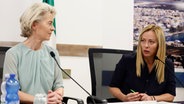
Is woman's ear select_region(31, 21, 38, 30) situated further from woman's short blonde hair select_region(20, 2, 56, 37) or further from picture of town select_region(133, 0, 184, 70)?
picture of town select_region(133, 0, 184, 70)

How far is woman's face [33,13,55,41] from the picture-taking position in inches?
78.2

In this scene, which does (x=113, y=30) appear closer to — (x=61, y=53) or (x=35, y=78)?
(x=61, y=53)

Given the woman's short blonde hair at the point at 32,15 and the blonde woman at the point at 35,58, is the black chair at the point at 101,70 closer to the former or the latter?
the blonde woman at the point at 35,58

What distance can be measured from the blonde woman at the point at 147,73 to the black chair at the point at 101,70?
0.05 m

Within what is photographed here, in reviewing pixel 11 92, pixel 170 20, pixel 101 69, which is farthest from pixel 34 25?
pixel 170 20

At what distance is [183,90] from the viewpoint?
3.12 meters

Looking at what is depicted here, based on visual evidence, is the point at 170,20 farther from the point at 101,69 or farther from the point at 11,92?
the point at 11,92

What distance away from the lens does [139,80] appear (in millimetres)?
2172

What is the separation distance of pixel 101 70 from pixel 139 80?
29cm

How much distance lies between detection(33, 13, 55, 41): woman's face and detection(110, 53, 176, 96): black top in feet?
1.97

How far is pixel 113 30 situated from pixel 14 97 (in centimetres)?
181

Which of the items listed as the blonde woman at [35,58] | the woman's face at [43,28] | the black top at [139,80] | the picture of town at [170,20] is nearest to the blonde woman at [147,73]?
the black top at [139,80]

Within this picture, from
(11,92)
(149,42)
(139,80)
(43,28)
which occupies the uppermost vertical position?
(43,28)

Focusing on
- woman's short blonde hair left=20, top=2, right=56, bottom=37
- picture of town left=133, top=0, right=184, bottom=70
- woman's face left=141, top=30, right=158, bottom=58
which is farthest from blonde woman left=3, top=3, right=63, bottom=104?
→ picture of town left=133, top=0, right=184, bottom=70
